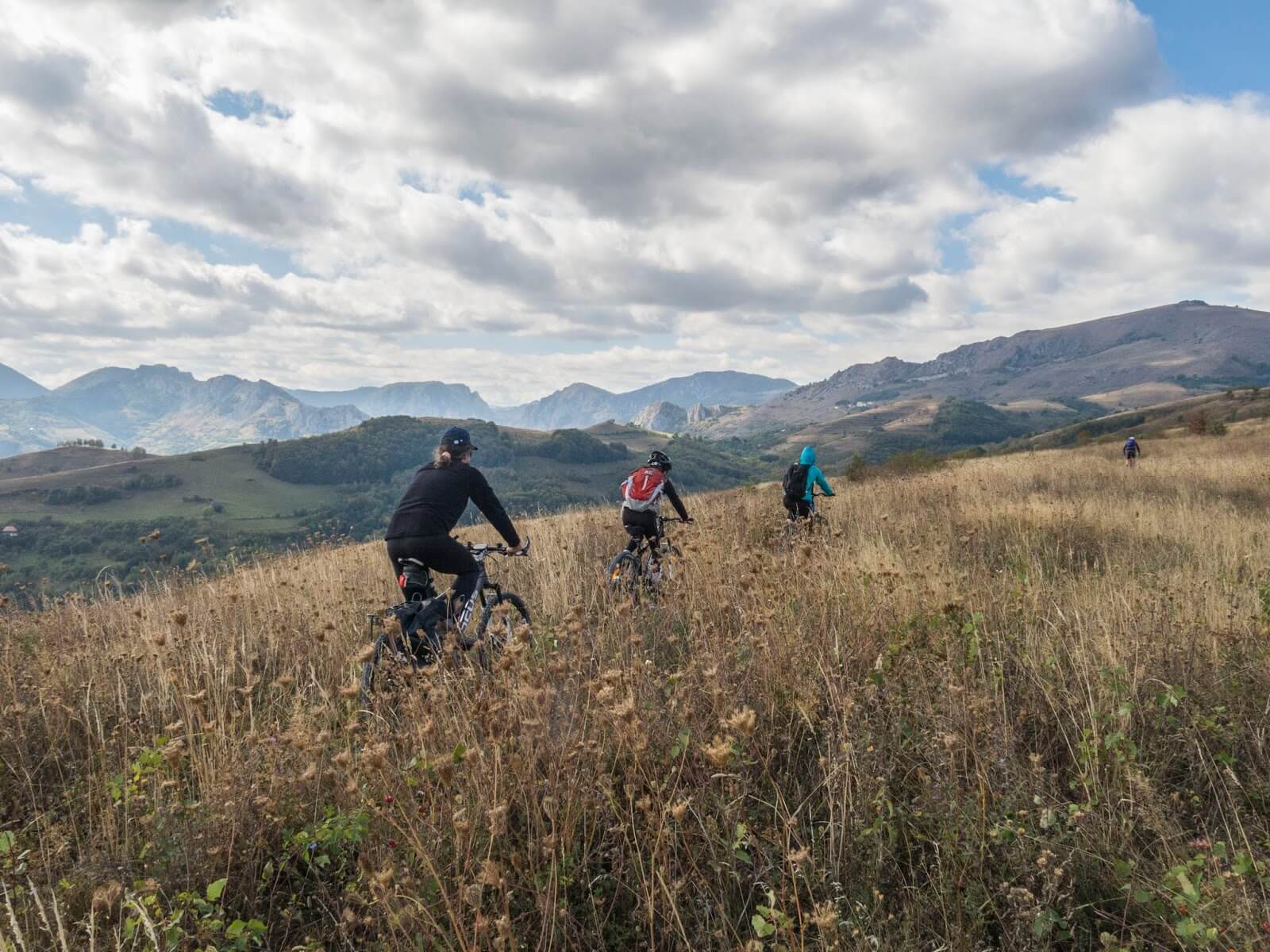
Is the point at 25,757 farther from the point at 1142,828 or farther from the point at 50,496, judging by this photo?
the point at 50,496

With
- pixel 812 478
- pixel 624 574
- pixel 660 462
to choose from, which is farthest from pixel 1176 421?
pixel 624 574

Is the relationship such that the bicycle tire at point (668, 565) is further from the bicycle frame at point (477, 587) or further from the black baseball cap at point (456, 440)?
the black baseball cap at point (456, 440)

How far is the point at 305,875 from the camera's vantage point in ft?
9.73

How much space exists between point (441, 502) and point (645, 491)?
315 centimetres

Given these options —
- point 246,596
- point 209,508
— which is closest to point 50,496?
point 209,508

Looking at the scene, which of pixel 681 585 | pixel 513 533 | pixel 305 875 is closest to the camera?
pixel 305 875

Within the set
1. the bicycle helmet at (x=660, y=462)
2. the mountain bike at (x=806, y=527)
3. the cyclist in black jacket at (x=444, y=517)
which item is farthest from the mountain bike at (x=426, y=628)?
the mountain bike at (x=806, y=527)

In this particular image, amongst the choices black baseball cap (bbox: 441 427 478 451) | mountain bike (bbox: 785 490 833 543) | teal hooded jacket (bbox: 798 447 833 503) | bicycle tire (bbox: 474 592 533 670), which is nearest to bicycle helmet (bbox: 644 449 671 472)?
mountain bike (bbox: 785 490 833 543)

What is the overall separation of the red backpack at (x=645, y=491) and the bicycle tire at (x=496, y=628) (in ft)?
8.84

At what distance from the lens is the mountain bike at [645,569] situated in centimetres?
638

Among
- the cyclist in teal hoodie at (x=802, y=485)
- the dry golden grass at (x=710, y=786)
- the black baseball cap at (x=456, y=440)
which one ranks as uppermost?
the black baseball cap at (x=456, y=440)

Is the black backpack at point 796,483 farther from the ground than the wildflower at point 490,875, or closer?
farther from the ground

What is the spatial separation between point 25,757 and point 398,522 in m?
2.84

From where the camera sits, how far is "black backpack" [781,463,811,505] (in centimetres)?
1009
